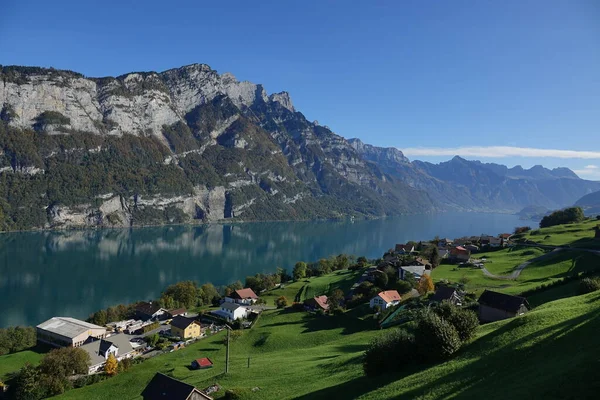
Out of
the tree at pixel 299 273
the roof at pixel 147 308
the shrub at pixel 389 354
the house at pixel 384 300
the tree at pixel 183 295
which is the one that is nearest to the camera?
the shrub at pixel 389 354

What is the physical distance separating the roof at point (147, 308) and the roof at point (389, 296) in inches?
1595

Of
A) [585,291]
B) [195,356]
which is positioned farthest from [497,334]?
[195,356]

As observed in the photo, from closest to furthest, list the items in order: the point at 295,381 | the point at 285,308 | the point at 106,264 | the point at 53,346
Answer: the point at 295,381
the point at 53,346
the point at 285,308
the point at 106,264

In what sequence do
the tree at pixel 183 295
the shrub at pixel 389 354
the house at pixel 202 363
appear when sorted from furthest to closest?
the tree at pixel 183 295 → the house at pixel 202 363 → the shrub at pixel 389 354

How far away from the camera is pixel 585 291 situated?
33.1 meters

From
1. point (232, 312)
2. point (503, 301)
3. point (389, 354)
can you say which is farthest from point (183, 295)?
point (389, 354)

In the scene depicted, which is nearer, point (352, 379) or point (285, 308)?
point (352, 379)

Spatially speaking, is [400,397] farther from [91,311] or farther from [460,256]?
[91,311]

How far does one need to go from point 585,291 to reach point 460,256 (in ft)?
138

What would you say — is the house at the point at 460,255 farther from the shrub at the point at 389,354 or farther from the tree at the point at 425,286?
the shrub at the point at 389,354

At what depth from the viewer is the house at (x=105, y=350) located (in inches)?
1800

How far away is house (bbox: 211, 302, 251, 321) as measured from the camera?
63.8 metres

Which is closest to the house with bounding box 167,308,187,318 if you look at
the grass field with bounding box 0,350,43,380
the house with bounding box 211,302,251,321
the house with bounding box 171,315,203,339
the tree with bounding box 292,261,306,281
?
the house with bounding box 211,302,251,321

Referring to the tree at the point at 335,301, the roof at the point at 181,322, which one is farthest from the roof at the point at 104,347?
the tree at the point at 335,301
